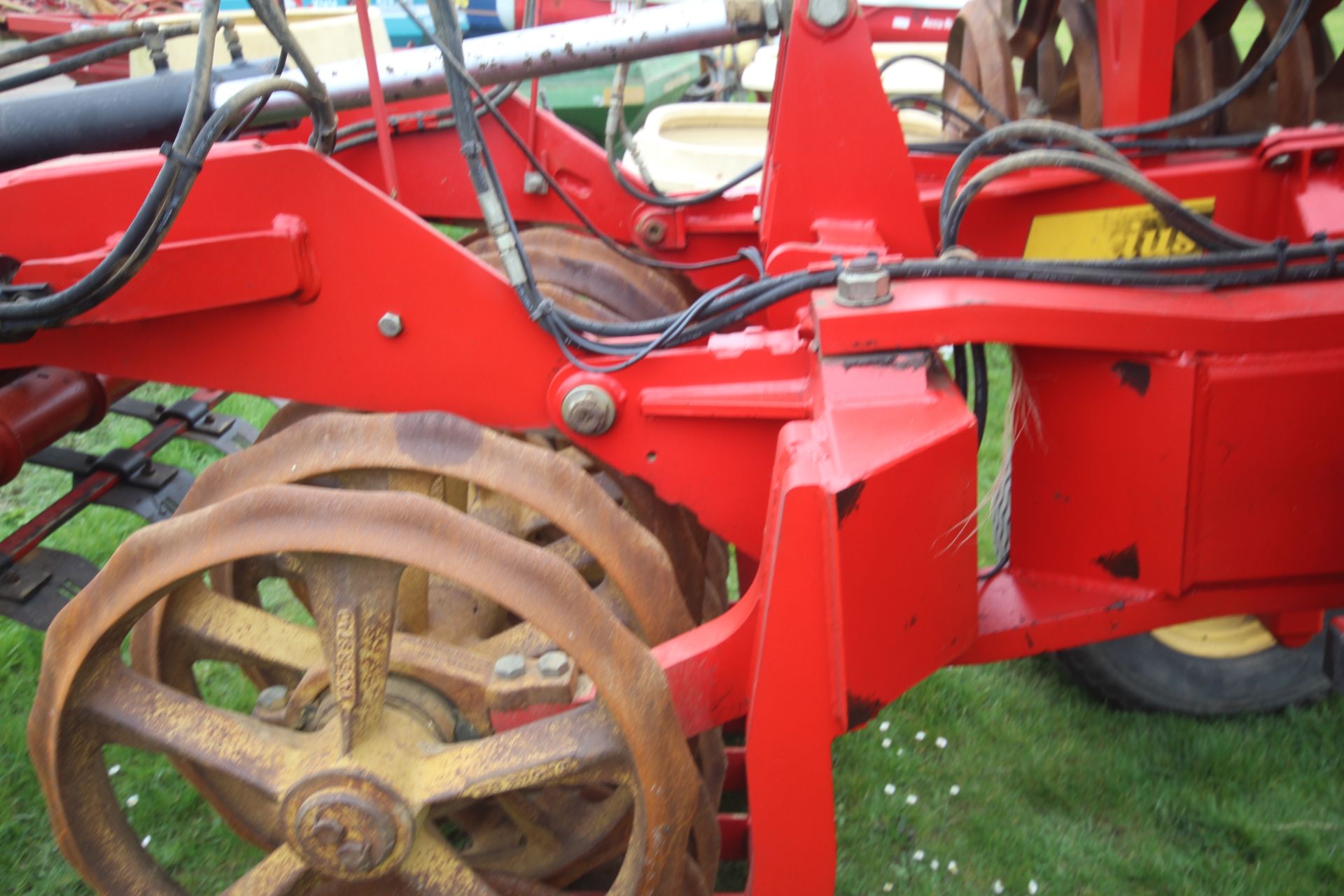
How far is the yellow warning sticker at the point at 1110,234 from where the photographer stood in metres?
2.12

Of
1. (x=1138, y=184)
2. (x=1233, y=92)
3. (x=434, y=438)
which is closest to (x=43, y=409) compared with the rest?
(x=434, y=438)

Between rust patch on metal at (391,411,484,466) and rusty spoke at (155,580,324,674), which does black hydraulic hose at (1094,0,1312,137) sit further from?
rusty spoke at (155,580,324,674)

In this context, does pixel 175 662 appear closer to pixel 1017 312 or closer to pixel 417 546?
pixel 417 546

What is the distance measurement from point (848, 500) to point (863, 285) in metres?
0.40

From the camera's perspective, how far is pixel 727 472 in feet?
5.94

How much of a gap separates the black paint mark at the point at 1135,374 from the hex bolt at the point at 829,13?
2.51ft

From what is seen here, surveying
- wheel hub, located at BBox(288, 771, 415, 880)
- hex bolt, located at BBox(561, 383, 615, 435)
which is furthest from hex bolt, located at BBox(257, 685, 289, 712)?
hex bolt, located at BBox(561, 383, 615, 435)

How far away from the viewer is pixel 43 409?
2299 mm

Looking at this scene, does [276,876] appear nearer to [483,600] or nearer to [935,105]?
[483,600]

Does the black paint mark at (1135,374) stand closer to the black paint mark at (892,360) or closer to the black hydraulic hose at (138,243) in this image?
the black paint mark at (892,360)

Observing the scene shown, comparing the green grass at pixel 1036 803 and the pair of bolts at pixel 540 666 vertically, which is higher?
the pair of bolts at pixel 540 666

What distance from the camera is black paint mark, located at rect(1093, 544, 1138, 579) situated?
65.2 inches

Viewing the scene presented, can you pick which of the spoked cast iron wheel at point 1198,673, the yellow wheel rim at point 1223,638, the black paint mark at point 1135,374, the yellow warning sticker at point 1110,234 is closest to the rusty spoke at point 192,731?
the black paint mark at point 1135,374

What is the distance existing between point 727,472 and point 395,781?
71 cm
